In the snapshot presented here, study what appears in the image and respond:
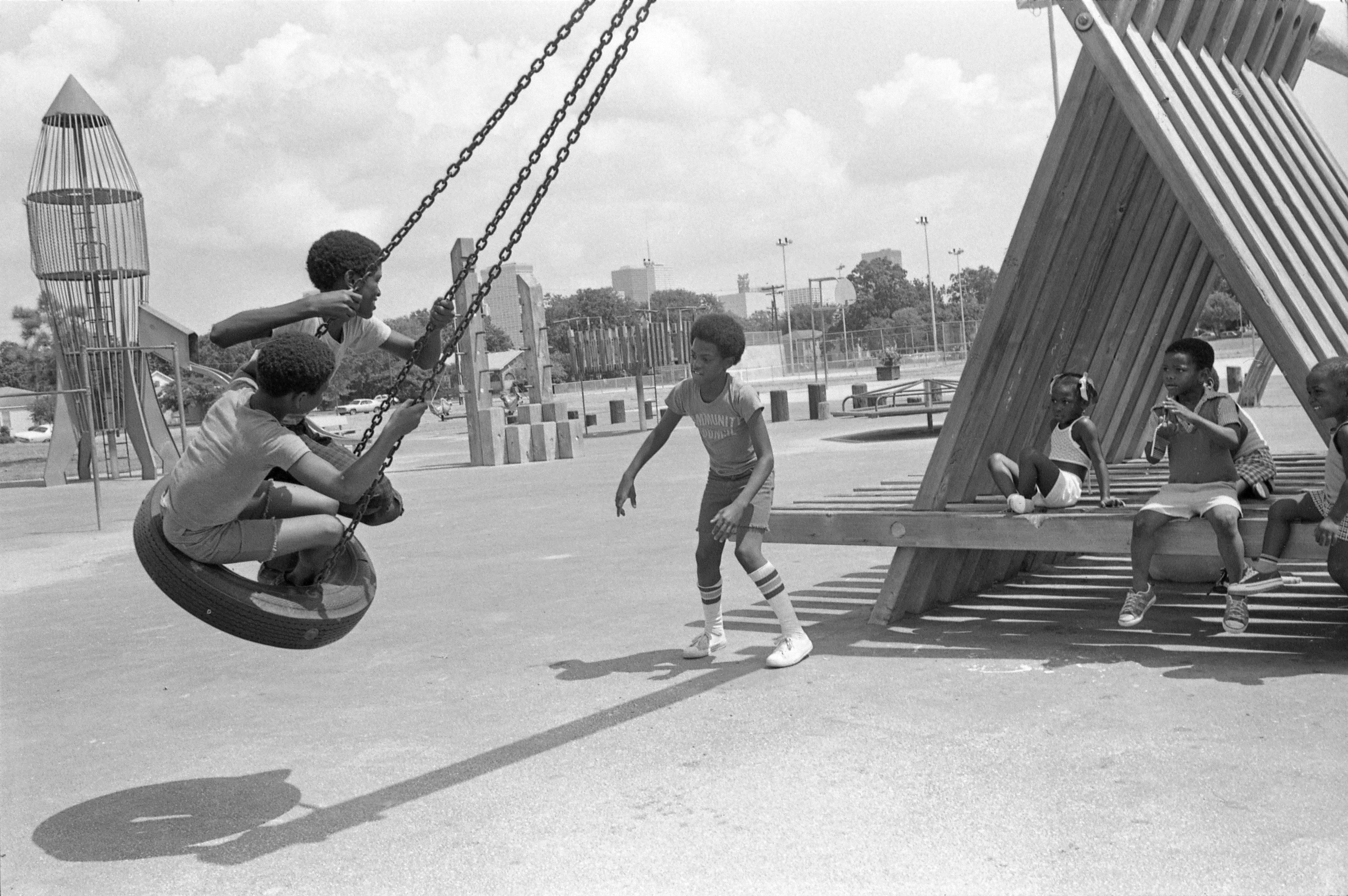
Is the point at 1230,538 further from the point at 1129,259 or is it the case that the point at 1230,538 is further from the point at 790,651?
the point at 1129,259

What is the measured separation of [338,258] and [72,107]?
2188cm

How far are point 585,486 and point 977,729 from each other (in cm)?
1152

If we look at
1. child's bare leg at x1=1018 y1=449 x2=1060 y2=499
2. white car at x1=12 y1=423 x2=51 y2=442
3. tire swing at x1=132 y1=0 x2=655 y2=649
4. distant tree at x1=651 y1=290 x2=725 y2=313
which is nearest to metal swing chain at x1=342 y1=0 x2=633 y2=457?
tire swing at x1=132 y1=0 x2=655 y2=649

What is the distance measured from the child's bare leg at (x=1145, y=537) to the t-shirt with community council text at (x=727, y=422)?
1.84 metres

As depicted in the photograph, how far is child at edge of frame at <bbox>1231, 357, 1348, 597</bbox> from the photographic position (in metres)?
5.45

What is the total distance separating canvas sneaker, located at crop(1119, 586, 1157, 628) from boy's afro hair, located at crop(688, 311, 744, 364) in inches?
88.4

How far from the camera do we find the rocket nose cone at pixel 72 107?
23.5 meters

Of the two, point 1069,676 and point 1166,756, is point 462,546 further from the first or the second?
point 1166,756

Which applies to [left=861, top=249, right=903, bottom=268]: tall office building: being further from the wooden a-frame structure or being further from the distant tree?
the wooden a-frame structure

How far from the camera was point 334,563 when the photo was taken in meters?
4.69

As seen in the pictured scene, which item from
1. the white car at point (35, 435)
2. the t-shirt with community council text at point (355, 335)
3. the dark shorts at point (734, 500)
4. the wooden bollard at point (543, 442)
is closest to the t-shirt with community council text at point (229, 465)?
the t-shirt with community council text at point (355, 335)

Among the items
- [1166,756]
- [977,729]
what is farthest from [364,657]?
[1166,756]

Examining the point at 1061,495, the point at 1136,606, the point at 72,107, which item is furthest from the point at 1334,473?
the point at 72,107

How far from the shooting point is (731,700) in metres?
5.69
